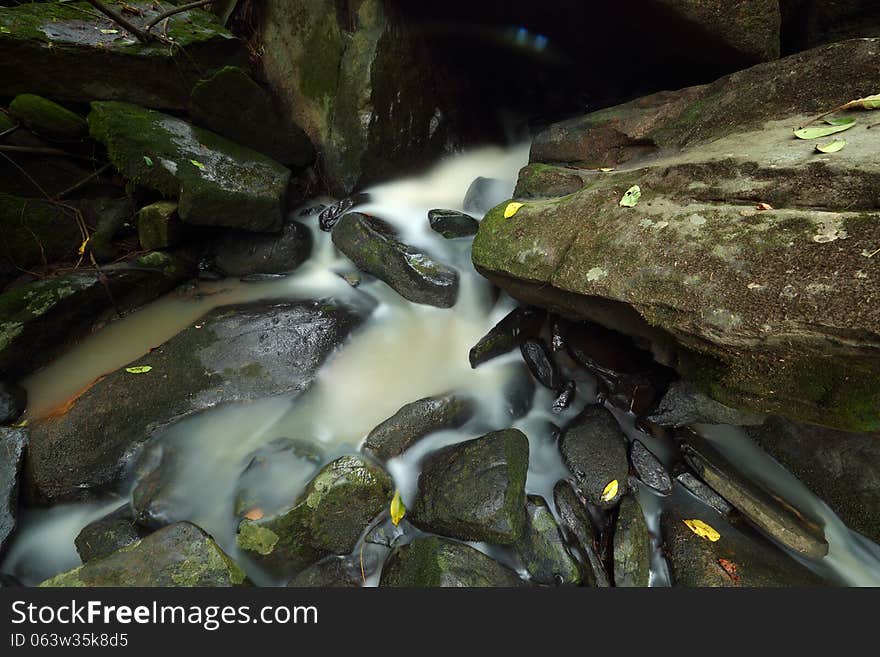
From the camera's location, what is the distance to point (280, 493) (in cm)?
323

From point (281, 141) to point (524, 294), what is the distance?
12.1 ft

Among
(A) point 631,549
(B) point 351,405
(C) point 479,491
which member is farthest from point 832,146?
(B) point 351,405

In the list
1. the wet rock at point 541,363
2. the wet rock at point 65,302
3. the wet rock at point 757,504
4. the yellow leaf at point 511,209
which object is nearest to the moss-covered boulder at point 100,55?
the wet rock at point 65,302

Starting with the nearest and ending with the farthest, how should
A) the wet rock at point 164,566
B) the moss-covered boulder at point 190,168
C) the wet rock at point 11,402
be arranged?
1. the wet rock at point 164,566
2. the wet rock at point 11,402
3. the moss-covered boulder at point 190,168

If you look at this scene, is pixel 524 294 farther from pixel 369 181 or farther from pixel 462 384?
pixel 369 181

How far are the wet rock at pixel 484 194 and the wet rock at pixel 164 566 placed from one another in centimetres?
431

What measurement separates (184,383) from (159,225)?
1.85 m

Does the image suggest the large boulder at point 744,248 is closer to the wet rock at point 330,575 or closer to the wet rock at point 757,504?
the wet rock at point 757,504

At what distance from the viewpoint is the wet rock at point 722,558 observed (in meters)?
2.78

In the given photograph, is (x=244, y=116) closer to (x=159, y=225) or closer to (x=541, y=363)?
(x=159, y=225)

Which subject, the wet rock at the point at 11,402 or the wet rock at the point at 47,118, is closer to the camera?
the wet rock at the point at 11,402

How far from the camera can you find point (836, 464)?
310cm

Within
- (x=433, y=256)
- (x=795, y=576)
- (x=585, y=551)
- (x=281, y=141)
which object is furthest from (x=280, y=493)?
(x=281, y=141)

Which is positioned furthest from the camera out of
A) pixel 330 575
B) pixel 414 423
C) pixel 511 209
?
pixel 511 209
